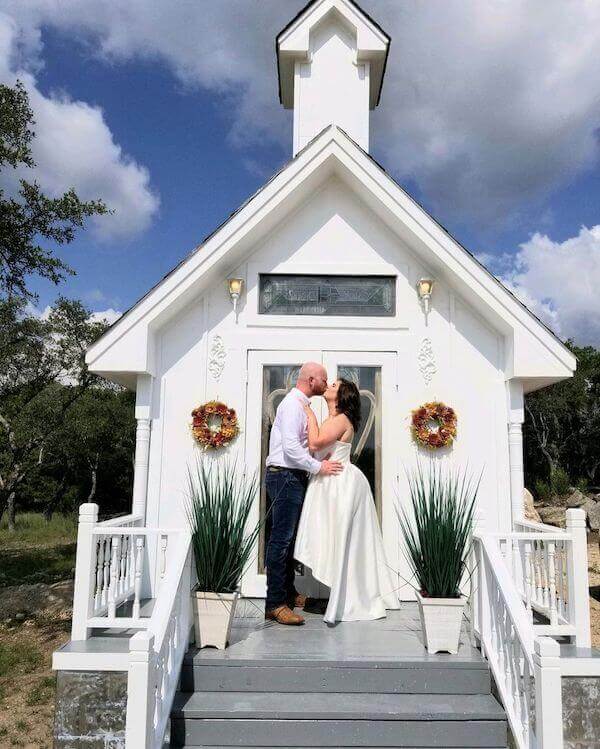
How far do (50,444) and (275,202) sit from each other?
1552cm

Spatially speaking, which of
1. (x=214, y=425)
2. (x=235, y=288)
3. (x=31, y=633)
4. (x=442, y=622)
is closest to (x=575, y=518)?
(x=442, y=622)

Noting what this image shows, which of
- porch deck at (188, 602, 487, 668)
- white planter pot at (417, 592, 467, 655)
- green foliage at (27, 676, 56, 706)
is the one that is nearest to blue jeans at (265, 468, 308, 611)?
porch deck at (188, 602, 487, 668)

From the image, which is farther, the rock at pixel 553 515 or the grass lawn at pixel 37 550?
the rock at pixel 553 515

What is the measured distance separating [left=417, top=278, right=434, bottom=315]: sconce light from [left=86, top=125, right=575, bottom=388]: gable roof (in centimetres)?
21

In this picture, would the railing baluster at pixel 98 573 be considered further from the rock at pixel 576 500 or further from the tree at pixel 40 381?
the rock at pixel 576 500

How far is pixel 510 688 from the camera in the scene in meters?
4.22

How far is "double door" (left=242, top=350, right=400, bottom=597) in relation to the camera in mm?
6824

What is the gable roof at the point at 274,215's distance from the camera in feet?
21.2

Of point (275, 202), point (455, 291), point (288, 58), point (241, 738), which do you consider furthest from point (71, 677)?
point (288, 58)

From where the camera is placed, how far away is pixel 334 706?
14.0 feet

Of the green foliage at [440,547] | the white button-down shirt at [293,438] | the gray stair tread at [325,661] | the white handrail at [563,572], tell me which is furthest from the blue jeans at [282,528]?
the white handrail at [563,572]

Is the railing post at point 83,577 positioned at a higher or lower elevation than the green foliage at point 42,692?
higher

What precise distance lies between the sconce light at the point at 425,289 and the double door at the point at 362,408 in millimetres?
695

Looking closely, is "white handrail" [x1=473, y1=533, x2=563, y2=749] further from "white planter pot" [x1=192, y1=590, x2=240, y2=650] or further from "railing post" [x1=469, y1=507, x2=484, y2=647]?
"white planter pot" [x1=192, y1=590, x2=240, y2=650]
